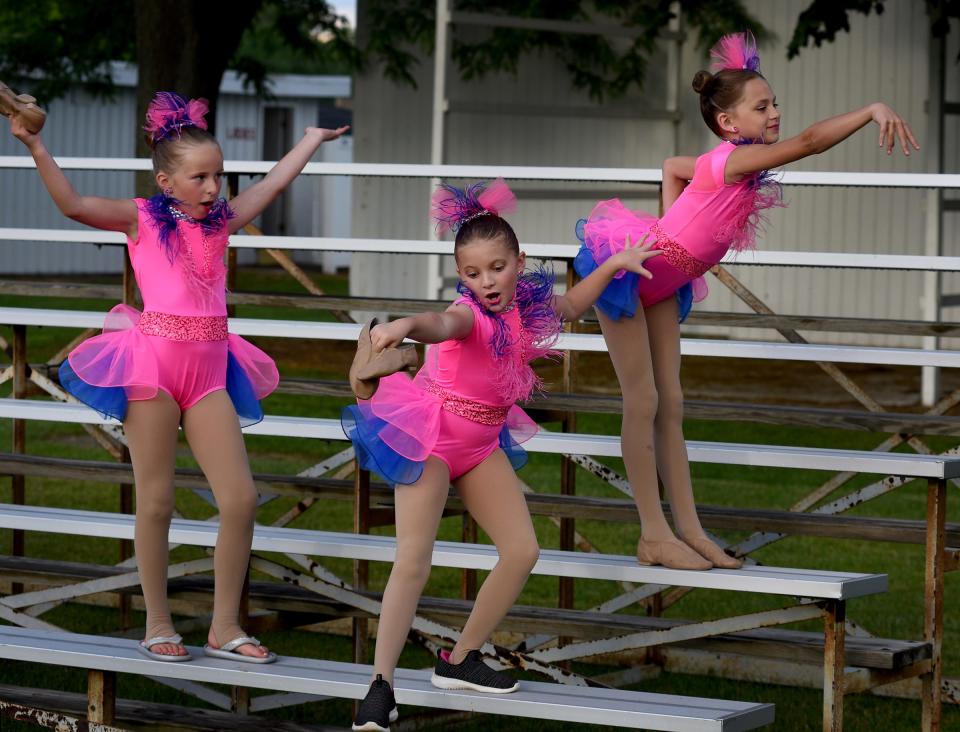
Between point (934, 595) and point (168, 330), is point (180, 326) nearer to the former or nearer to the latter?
point (168, 330)

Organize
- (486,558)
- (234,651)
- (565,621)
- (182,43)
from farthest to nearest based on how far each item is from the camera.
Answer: (182,43)
(565,621)
(486,558)
(234,651)

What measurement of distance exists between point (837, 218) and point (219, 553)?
34.0ft

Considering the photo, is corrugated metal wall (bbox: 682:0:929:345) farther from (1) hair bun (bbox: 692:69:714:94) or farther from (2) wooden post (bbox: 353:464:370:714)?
(1) hair bun (bbox: 692:69:714:94)

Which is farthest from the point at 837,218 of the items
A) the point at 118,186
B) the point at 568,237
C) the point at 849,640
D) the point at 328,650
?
the point at 118,186

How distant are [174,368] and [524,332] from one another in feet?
2.86

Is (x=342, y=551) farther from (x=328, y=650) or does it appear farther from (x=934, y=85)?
(x=934, y=85)

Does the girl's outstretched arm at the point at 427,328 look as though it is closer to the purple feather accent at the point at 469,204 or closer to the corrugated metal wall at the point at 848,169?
the purple feather accent at the point at 469,204

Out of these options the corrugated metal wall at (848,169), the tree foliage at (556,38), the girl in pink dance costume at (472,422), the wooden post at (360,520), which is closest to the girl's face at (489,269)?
the girl in pink dance costume at (472,422)

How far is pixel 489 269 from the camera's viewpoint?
11.7ft

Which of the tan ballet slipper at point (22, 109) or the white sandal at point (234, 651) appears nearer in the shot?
the tan ballet slipper at point (22, 109)

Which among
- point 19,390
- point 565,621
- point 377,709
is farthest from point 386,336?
point 19,390

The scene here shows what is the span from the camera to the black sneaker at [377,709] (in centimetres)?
352

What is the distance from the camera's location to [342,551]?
432cm

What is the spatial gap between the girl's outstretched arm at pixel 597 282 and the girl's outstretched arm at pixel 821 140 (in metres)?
0.33
